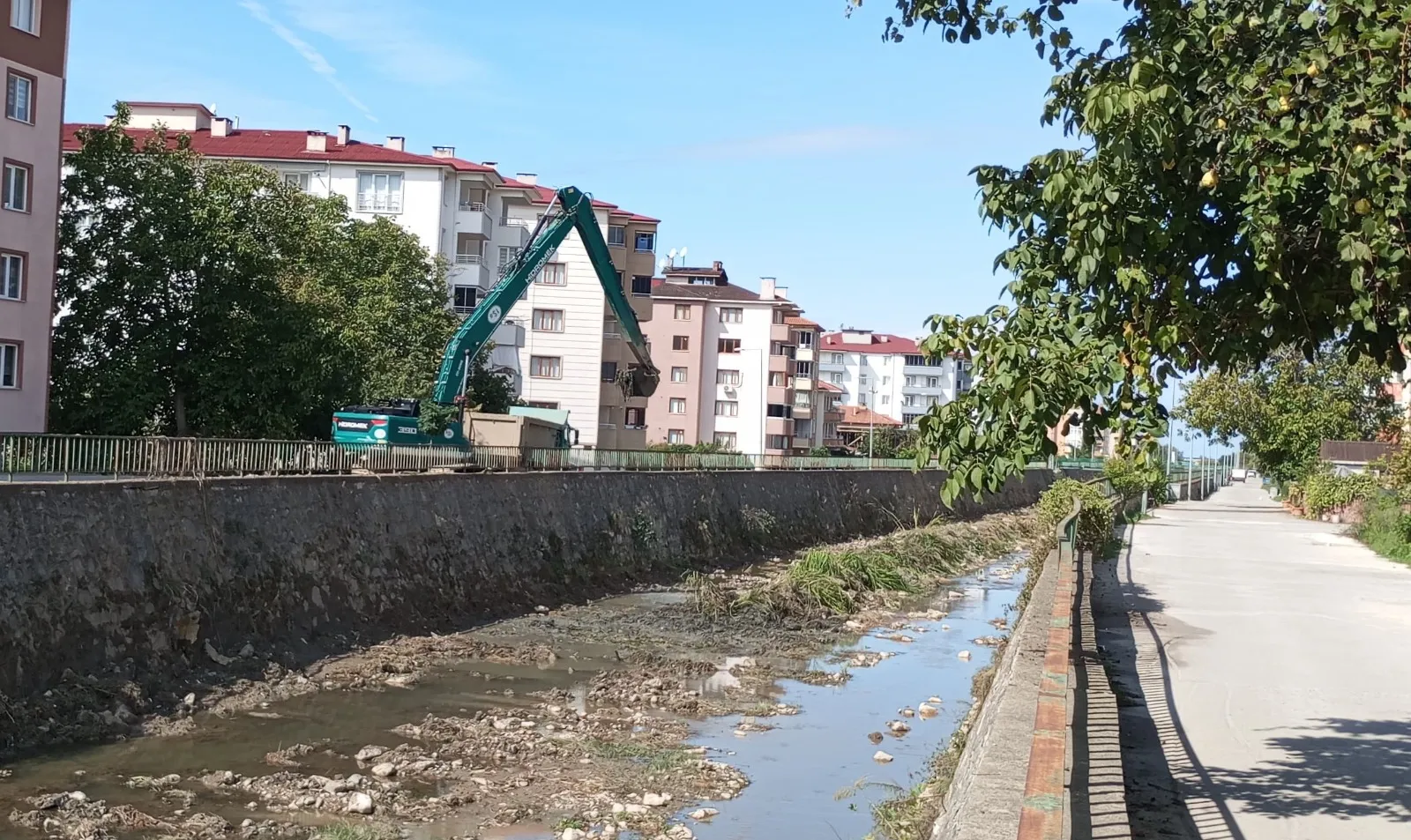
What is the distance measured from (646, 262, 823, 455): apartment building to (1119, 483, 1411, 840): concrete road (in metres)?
54.0

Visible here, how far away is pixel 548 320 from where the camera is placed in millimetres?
66125

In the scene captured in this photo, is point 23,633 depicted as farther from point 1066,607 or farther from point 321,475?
point 1066,607

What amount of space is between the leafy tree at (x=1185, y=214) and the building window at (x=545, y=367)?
57.9 m

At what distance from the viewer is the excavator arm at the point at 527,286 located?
3231 centimetres

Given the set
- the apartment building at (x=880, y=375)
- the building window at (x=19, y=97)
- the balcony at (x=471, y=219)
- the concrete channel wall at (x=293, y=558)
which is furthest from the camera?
the apartment building at (x=880, y=375)

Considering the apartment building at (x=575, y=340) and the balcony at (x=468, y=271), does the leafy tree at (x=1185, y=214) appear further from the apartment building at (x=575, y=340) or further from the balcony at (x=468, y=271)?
the apartment building at (x=575, y=340)

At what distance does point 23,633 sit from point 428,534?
32.8 ft

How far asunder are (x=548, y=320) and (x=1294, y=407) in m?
39.5

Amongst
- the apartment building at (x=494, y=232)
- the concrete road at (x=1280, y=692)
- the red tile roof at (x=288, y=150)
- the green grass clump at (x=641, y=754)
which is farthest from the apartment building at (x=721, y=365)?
the green grass clump at (x=641, y=754)

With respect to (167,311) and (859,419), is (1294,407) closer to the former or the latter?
(167,311)

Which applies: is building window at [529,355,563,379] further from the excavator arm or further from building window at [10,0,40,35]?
building window at [10,0,40,35]

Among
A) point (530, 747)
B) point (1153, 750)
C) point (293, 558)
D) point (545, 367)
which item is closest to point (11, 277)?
point (293, 558)

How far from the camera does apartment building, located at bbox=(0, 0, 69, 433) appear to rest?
109ft

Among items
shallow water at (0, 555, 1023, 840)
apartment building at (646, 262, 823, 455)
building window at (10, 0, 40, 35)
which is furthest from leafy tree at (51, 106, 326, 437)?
apartment building at (646, 262, 823, 455)
